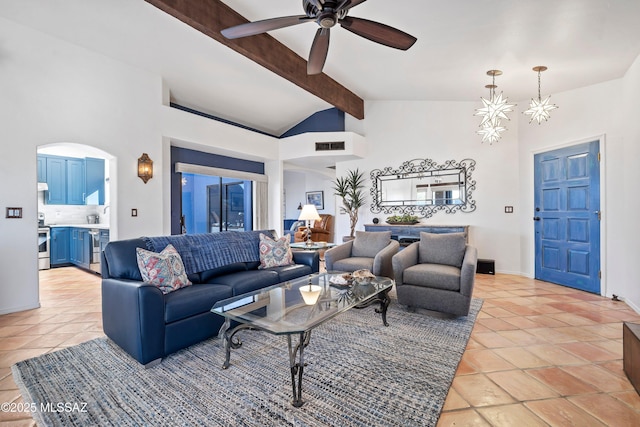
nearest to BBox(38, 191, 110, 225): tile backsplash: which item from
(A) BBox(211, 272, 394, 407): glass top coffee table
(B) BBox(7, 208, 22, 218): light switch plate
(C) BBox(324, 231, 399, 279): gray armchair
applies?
(B) BBox(7, 208, 22, 218): light switch plate

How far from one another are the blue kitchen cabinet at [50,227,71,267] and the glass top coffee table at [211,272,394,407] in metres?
5.44

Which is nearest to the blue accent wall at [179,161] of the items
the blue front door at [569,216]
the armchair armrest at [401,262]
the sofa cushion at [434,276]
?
the armchair armrest at [401,262]

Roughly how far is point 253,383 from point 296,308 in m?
0.53

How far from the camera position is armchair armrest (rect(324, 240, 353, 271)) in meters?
4.01

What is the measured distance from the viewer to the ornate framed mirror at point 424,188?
5.54 meters

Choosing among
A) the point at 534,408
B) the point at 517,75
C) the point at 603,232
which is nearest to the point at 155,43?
the point at 517,75

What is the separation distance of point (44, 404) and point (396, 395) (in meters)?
2.03

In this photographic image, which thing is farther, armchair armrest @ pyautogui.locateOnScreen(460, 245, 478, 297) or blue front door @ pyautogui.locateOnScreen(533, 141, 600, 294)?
blue front door @ pyautogui.locateOnScreen(533, 141, 600, 294)

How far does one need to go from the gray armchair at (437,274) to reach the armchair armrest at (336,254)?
961mm

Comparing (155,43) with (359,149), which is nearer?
(155,43)

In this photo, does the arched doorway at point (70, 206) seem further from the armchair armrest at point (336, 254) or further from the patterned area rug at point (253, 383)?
A: the armchair armrest at point (336, 254)

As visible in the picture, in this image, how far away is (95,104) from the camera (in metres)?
4.02

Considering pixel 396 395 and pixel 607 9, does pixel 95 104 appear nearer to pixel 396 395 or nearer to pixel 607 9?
pixel 396 395

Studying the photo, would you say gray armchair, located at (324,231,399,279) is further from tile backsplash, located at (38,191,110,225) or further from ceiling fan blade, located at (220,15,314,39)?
tile backsplash, located at (38,191,110,225)
